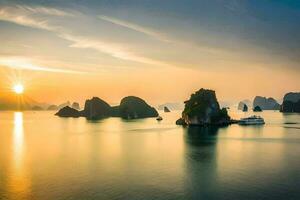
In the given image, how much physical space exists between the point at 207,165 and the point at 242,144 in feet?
166

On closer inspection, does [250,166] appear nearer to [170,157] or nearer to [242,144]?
[170,157]

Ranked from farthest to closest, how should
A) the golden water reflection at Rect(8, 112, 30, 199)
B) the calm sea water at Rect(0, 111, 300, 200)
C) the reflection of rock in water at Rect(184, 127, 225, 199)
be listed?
the reflection of rock in water at Rect(184, 127, 225, 199) → the golden water reflection at Rect(8, 112, 30, 199) → the calm sea water at Rect(0, 111, 300, 200)

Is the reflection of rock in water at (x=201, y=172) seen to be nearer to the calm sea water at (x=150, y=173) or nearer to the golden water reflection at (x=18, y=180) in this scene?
the calm sea water at (x=150, y=173)

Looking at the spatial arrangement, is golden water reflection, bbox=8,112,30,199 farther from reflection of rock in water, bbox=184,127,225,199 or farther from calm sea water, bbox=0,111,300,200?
reflection of rock in water, bbox=184,127,225,199

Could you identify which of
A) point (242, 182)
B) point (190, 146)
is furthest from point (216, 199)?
point (190, 146)

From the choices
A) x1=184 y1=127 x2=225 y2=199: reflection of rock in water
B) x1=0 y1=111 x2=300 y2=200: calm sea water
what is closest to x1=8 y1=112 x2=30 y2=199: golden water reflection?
x1=0 y1=111 x2=300 y2=200: calm sea water

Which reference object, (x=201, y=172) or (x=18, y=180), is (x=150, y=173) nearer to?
(x=201, y=172)

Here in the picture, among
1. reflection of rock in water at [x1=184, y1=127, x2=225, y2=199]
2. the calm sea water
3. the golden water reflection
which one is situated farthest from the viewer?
reflection of rock in water at [x1=184, y1=127, x2=225, y2=199]

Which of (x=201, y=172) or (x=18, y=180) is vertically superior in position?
(x=18, y=180)

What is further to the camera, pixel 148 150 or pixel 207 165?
pixel 148 150

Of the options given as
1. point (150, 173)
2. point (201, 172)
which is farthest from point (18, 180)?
point (201, 172)

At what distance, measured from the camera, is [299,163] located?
86.7 metres

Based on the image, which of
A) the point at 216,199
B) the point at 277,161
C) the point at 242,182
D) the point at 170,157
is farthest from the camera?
the point at 170,157

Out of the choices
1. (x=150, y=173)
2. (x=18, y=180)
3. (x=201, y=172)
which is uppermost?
(x=18, y=180)
